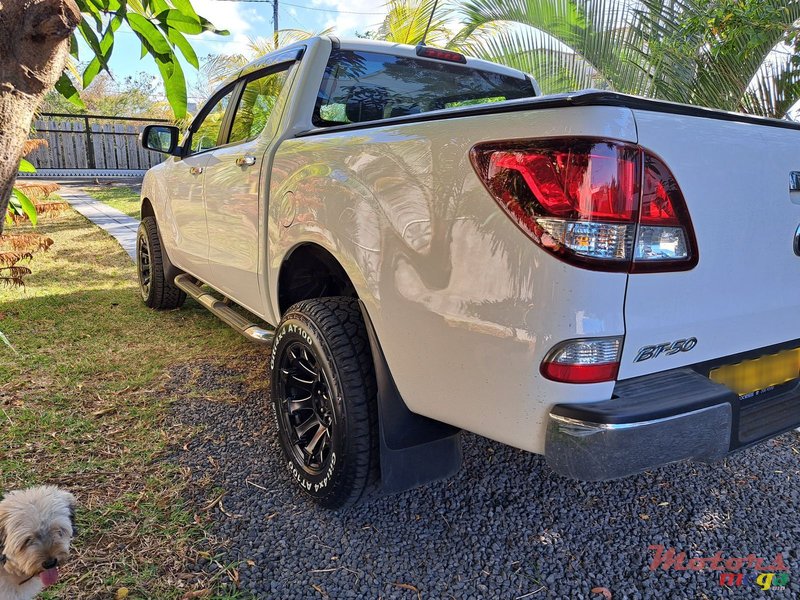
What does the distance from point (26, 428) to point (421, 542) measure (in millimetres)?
2203

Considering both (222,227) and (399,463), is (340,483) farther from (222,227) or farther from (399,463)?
(222,227)

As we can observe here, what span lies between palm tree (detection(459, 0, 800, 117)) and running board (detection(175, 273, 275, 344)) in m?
3.76

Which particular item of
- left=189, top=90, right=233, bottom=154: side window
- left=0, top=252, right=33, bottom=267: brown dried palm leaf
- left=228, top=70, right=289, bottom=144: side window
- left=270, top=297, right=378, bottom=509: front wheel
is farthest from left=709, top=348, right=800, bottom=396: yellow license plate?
left=0, top=252, right=33, bottom=267: brown dried palm leaf

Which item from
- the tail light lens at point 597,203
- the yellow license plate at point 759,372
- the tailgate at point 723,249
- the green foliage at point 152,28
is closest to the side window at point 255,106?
the green foliage at point 152,28

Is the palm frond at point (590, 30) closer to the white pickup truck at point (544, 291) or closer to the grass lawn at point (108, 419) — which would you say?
the white pickup truck at point (544, 291)

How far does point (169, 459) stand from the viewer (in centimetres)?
279

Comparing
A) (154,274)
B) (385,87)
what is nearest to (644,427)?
(385,87)

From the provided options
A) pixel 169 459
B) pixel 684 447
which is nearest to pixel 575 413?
pixel 684 447

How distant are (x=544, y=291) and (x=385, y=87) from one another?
2.05 metres

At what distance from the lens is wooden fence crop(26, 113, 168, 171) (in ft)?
57.1

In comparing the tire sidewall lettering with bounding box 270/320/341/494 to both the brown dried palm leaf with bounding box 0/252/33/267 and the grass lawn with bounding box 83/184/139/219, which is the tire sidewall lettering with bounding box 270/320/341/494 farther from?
the grass lawn with bounding box 83/184/139/219

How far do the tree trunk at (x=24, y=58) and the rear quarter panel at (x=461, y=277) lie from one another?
39.7 inches

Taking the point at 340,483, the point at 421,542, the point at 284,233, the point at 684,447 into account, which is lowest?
the point at 421,542

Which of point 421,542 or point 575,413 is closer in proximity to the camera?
point 575,413
